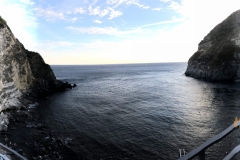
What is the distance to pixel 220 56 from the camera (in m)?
93.8

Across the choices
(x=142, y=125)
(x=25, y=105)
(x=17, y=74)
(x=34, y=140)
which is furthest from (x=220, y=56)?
(x=34, y=140)

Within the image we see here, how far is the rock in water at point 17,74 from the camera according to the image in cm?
4494

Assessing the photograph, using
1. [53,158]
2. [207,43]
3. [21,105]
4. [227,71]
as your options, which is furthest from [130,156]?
[207,43]

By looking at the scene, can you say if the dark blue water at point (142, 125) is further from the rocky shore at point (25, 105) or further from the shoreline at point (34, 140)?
the rocky shore at point (25, 105)

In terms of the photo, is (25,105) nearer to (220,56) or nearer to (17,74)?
(17,74)

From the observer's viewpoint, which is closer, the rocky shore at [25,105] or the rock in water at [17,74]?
the rocky shore at [25,105]

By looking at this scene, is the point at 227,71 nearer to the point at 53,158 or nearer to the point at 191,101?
the point at 191,101

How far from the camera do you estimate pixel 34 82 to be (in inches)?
2712

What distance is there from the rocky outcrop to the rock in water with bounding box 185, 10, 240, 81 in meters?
76.1

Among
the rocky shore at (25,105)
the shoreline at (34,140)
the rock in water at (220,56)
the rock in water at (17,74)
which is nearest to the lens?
the shoreline at (34,140)

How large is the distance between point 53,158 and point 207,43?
12026 cm

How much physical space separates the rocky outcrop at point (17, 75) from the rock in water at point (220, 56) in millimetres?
76118

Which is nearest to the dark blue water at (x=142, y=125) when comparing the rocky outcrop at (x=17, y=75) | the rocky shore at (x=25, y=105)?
the rocky shore at (x=25, y=105)

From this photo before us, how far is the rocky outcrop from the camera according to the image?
44312mm
